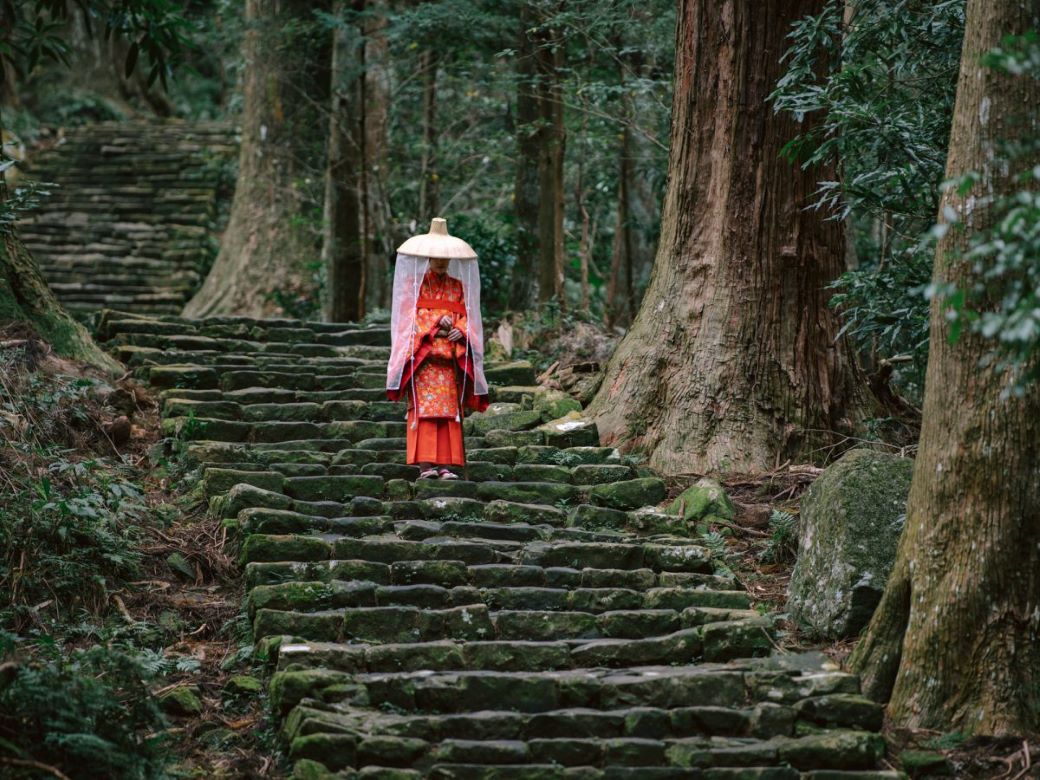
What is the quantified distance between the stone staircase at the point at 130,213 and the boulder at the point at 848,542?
1118cm

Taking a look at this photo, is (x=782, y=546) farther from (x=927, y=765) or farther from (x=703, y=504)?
(x=927, y=765)

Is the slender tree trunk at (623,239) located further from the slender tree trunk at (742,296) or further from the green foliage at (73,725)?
the green foliage at (73,725)

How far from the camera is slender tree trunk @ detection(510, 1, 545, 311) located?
43.8ft

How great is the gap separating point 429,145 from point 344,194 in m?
1.22

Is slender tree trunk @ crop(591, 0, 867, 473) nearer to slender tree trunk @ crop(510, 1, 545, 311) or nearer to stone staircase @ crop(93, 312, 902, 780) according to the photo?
stone staircase @ crop(93, 312, 902, 780)

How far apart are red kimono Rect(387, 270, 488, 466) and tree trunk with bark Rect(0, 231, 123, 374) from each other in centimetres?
280

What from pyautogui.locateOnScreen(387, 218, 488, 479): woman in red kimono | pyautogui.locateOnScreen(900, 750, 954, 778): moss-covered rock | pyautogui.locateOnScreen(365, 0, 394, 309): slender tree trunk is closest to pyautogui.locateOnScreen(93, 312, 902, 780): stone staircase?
pyautogui.locateOnScreen(900, 750, 954, 778): moss-covered rock

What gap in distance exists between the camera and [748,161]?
29.2 feet

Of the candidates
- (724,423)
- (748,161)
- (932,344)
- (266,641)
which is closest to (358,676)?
(266,641)

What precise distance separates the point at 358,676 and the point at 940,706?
2.65 meters

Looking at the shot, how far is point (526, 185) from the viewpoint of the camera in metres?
13.8

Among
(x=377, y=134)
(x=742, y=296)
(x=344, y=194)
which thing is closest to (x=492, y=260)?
(x=344, y=194)

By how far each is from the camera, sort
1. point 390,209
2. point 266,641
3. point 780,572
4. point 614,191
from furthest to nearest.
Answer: point 614,191, point 390,209, point 780,572, point 266,641

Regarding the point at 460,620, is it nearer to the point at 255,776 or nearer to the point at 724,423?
the point at 255,776
